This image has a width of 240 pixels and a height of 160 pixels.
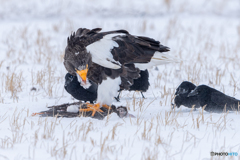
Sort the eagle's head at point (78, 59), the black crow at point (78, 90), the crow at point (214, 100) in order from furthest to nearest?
1. the black crow at point (78, 90)
2. the crow at point (214, 100)
3. the eagle's head at point (78, 59)

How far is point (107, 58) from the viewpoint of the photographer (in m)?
3.95

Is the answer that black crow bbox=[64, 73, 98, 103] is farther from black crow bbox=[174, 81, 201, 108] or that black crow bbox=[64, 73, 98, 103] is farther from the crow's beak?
the crow's beak

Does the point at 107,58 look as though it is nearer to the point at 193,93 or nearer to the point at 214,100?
the point at 193,93

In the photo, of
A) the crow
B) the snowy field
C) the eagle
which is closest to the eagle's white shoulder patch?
the eagle

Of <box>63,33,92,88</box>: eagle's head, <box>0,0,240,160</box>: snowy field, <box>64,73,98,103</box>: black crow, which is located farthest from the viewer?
<box>64,73,98,103</box>: black crow

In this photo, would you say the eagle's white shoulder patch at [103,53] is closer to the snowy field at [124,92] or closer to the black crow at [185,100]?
the snowy field at [124,92]

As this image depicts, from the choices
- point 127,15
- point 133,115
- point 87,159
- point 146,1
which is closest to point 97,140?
point 87,159

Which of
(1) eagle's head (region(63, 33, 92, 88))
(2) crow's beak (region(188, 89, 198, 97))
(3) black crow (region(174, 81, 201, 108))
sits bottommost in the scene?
(3) black crow (region(174, 81, 201, 108))

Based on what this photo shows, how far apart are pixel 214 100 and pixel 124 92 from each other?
1852 millimetres

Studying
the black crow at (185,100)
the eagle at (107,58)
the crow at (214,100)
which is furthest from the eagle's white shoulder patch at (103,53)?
the crow at (214,100)

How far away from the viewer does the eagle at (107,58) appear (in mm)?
3930

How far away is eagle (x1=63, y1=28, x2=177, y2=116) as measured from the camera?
3.93m

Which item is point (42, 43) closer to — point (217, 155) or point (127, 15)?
point (127, 15)

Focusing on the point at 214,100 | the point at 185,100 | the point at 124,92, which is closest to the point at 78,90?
the point at 124,92
